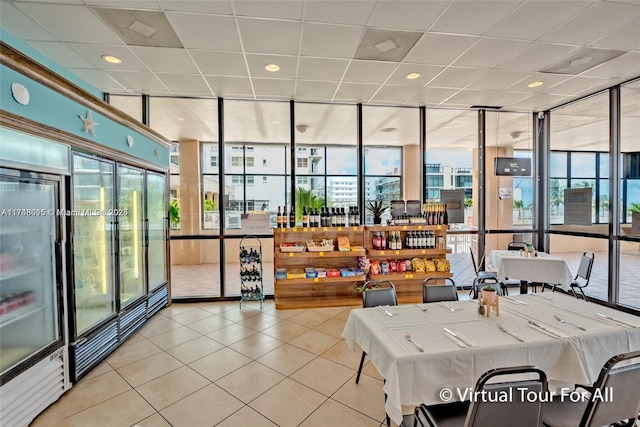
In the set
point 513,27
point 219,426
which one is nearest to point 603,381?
point 219,426

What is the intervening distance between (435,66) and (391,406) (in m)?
3.84

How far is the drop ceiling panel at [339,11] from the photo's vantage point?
2707 mm

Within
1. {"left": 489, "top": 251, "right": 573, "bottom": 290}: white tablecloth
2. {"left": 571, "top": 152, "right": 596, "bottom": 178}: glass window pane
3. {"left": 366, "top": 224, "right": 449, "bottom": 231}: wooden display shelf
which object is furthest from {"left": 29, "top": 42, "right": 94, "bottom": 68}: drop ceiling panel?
{"left": 571, "top": 152, "right": 596, "bottom": 178}: glass window pane

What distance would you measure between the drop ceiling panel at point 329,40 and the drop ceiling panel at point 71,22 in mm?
1987

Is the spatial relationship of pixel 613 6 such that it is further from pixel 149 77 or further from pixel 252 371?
pixel 149 77

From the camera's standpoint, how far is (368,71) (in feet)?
13.3

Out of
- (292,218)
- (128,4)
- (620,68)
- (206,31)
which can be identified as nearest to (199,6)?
(206,31)

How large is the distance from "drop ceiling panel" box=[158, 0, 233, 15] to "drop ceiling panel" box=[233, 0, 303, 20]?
10 centimetres

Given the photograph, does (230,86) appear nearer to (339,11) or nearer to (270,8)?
(270,8)

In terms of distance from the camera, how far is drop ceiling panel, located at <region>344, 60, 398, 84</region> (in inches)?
152

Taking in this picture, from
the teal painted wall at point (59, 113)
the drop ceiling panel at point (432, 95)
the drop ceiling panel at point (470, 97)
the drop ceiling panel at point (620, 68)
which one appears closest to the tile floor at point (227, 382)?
the teal painted wall at point (59, 113)

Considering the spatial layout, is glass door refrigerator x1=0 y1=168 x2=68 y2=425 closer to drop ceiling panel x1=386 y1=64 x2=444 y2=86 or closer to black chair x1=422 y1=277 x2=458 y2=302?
black chair x1=422 y1=277 x2=458 y2=302

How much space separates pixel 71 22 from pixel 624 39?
5.67 metres

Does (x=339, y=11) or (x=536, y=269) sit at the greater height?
(x=339, y=11)
